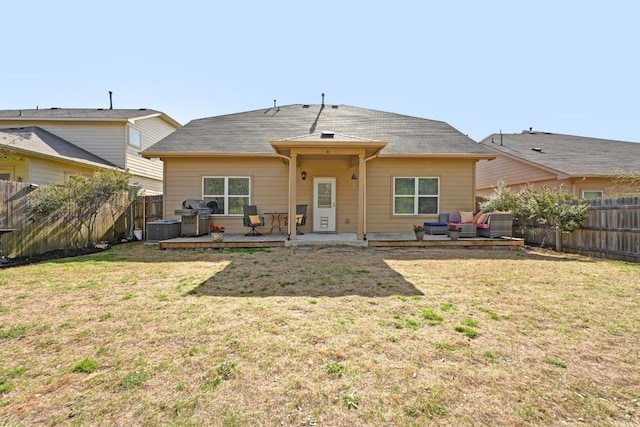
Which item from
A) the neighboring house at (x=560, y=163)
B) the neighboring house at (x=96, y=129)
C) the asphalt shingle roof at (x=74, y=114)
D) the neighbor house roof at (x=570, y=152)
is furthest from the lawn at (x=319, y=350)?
the asphalt shingle roof at (x=74, y=114)

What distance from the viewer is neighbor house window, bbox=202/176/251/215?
10492mm

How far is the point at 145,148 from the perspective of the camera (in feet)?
52.6

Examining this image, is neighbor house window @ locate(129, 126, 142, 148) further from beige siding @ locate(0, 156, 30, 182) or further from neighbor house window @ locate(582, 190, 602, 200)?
neighbor house window @ locate(582, 190, 602, 200)

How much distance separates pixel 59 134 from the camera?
14.0m

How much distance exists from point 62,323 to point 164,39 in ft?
31.8

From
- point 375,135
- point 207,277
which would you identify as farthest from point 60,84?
point 207,277

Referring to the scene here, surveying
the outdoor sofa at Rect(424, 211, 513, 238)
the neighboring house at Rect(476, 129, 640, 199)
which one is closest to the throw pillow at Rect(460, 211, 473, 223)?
the outdoor sofa at Rect(424, 211, 513, 238)

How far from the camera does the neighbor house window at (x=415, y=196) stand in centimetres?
1064

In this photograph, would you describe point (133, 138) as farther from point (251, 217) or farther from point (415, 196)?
point (415, 196)

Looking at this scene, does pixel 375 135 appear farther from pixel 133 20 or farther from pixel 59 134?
pixel 59 134

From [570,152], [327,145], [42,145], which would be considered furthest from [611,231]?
[42,145]

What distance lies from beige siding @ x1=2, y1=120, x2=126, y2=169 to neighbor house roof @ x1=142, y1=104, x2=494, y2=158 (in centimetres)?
420

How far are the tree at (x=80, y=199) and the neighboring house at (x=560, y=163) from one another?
1472cm

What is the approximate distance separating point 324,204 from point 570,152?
12294mm
